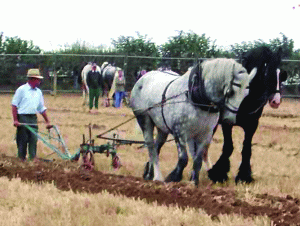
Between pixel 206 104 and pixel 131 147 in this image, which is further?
pixel 131 147

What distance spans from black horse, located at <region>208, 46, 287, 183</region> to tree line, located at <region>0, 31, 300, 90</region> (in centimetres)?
1503

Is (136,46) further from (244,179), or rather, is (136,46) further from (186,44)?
(244,179)

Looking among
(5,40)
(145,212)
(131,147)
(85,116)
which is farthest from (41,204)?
(5,40)

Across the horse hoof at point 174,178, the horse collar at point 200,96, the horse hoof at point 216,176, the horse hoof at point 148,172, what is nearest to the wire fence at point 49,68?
the horse hoof at point 148,172

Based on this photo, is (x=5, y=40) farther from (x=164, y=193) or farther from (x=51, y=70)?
(x=164, y=193)

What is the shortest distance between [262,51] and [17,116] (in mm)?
4045

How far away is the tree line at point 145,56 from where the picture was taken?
96.4 ft

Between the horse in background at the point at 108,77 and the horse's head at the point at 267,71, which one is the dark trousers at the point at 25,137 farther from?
the horse in background at the point at 108,77

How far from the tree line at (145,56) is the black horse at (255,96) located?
15.0m

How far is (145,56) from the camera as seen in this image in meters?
32.8

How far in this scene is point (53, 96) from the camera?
108ft

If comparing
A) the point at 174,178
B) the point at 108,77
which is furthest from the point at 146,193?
the point at 108,77

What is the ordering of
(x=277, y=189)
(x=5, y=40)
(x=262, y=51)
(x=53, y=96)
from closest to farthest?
(x=277, y=189) → (x=262, y=51) → (x=53, y=96) → (x=5, y=40)

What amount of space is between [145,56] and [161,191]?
2424 centimetres
